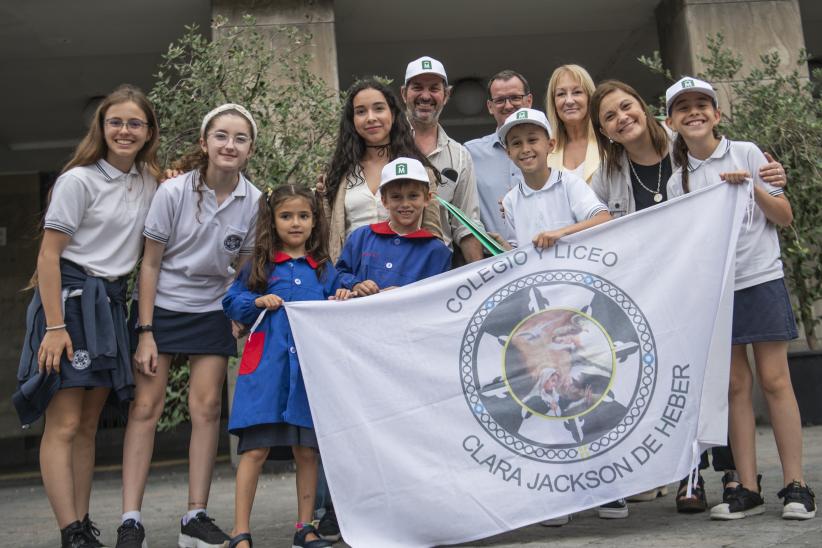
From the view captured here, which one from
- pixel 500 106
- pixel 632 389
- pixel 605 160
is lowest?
pixel 632 389

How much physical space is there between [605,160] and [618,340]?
95 cm

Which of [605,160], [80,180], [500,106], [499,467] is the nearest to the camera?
[499,467]

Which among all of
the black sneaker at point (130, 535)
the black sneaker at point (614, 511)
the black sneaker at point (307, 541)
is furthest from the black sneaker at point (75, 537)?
the black sneaker at point (614, 511)

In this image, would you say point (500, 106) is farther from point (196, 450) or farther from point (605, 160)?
point (196, 450)

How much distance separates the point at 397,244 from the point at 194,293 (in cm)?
86

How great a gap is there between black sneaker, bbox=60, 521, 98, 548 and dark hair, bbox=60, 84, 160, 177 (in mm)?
1411

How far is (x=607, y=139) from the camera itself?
4.20 metres

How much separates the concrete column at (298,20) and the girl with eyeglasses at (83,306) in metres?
3.56

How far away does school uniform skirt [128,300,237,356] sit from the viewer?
12.9 ft

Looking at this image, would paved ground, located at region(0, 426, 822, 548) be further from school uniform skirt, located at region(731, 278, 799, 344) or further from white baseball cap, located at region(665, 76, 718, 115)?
white baseball cap, located at region(665, 76, 718, 115)

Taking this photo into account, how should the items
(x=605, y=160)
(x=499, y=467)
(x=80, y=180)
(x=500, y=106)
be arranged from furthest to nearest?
1. (x=500, y=106)
2. (x=605, y=160)
3. (x=80, y=180)
4. (x=499, y=467)

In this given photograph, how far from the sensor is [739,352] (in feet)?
12.7

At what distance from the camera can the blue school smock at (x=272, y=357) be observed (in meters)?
3.61

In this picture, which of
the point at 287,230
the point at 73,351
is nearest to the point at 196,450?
the point at 73,351
